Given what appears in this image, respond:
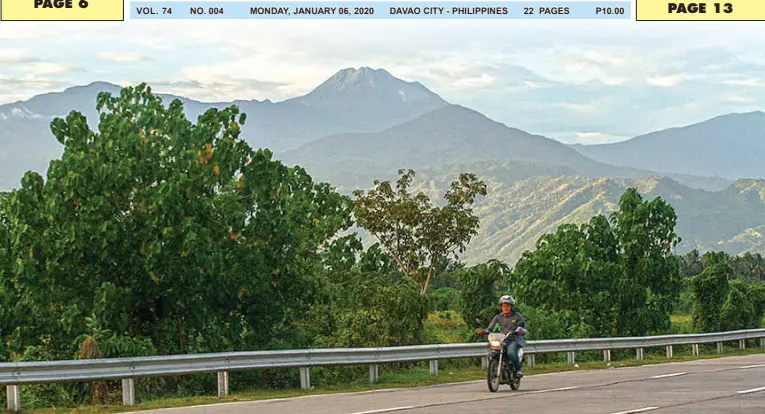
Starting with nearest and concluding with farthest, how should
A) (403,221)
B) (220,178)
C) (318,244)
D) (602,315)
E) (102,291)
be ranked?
1. (102,291)
2. (220,178)
3. (318,244)
4. (602,315)
5. (403,221)

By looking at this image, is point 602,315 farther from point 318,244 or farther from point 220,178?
point 220,178

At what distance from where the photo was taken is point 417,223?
75.5m

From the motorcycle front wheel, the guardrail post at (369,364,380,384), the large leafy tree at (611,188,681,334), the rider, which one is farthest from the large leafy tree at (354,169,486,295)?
the motorcycle front wheel

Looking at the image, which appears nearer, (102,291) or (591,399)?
(591,399)

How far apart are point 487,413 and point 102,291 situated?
12.4 meters

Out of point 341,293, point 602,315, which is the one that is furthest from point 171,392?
point 602,315

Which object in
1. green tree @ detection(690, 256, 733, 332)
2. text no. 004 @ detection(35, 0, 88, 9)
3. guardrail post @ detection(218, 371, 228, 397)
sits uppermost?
text no. 004 @ detection(35, 0, 88, 9)

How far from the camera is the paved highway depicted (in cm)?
1692

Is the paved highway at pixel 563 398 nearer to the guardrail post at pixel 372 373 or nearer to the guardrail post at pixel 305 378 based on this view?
the guardrail post at pixel 305 378

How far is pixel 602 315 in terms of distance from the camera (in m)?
49.1

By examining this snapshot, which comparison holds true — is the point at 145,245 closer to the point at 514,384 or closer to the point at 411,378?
the point at 411,378

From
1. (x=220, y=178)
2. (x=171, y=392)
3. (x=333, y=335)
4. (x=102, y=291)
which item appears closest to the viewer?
(x=171, y=392)

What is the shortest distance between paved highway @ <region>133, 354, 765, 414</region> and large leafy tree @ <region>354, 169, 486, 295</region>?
50.8 m

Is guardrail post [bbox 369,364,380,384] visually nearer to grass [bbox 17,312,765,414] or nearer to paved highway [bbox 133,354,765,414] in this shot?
grass [bbox 17,312,765,414]
